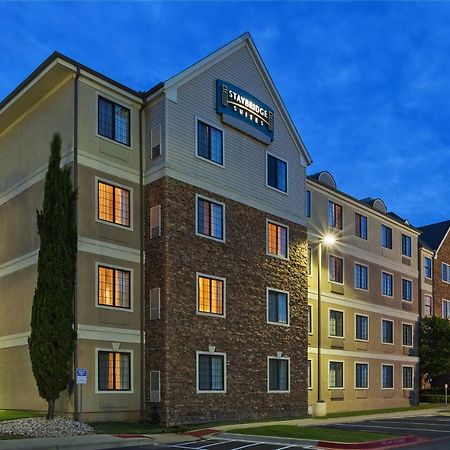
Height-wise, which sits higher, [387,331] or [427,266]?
[427,266]

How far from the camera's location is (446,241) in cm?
5347

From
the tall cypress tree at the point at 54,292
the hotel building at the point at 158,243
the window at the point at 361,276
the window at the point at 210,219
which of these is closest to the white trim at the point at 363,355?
the window at the point at 361,276

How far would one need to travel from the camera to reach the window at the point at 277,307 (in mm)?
29828

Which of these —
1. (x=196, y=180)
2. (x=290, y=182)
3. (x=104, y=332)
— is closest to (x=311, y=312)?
(x=290, y=182)

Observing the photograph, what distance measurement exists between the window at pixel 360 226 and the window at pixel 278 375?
13.5m

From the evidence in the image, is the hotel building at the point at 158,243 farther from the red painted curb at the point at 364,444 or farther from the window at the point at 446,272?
the window at the point at 446,272

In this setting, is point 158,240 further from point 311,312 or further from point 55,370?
point 311,312

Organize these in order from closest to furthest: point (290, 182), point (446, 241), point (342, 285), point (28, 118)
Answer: point (28, 118)
point (290, 182)
point (342, 285)
point (446, 241)

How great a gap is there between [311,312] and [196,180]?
1328 cm

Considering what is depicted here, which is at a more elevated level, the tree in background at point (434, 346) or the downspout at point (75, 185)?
the downspout at point (75, 185)

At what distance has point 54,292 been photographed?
72.4ft

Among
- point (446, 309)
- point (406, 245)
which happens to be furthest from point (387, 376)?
point (446, 309)

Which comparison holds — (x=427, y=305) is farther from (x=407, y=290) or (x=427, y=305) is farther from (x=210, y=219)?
(x=210, y=219)

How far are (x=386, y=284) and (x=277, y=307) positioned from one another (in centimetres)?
1612
